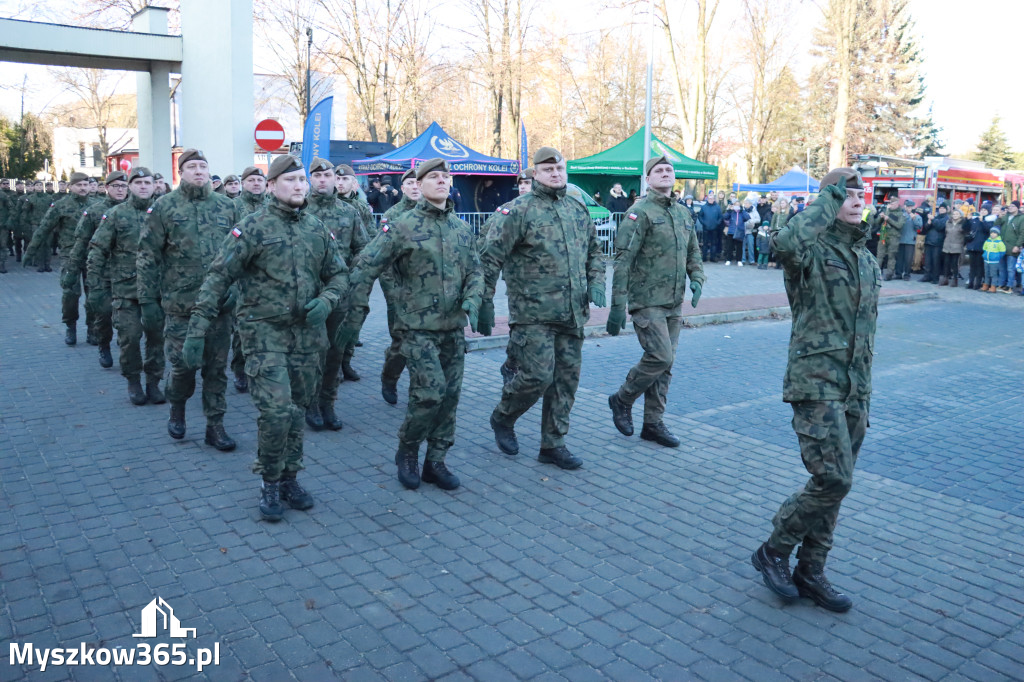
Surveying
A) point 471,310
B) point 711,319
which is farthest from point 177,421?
point 711,319

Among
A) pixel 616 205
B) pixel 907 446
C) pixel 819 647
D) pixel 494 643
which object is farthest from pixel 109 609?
pixel 616 205

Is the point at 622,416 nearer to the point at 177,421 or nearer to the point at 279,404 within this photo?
the point at 279,404

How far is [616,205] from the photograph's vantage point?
2395 centimetres

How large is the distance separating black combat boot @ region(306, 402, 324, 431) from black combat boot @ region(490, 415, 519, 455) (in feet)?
5.06

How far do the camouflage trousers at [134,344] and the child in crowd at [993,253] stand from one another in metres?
18.1

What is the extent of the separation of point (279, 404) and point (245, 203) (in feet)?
14.8

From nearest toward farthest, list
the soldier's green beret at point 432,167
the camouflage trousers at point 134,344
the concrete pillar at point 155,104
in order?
1. the soldier's green beret at point 432,167
2. the camouflage trousers at point 134,344
3. the concrete pillar at point 155,104

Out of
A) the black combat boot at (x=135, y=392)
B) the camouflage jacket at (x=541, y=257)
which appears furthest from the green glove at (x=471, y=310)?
the black combat boot at (x=135, y=392)

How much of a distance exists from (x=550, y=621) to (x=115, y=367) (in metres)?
7.35

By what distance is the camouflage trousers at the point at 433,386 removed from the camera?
5.63 metres

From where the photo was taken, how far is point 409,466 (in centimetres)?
594

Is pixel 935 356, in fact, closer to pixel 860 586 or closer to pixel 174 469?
pixel 860 586

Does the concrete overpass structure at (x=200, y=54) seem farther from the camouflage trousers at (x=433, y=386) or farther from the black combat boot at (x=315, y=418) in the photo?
the camouflage trousers at (x=433, y=386)

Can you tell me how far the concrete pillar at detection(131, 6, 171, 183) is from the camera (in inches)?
846
